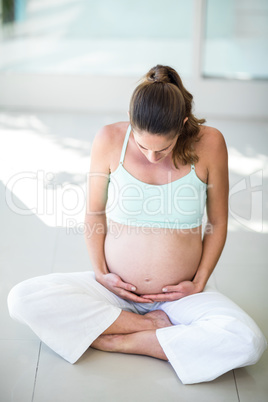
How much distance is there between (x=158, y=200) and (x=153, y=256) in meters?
0.20

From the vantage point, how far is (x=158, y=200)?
1.95 meters

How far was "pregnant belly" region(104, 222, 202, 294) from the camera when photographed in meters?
1.98

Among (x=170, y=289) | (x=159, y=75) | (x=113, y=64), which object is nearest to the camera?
(x=159, y=75)

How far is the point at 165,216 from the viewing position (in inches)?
77.3

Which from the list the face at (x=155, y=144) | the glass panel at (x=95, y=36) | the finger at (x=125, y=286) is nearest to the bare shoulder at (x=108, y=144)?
the face at (x=155, y=144)

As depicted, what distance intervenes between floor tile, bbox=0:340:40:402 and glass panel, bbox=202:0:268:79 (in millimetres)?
3037

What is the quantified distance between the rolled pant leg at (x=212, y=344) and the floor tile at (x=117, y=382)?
51 millimetres

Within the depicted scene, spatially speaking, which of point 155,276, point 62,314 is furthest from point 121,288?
point 62,314

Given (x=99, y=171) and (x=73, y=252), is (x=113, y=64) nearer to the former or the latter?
(x=73, y=252)

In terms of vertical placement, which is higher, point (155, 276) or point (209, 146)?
point (209, 146)

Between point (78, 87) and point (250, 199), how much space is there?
1901 mm

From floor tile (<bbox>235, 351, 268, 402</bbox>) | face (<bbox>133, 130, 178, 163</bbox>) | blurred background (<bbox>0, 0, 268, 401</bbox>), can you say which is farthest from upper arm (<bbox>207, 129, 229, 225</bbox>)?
blurred background (<bbox>0, 0, 268, 401</bbox>)

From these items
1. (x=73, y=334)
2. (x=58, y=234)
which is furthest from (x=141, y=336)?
(x=58, y=234)

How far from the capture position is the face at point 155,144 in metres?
1.74
